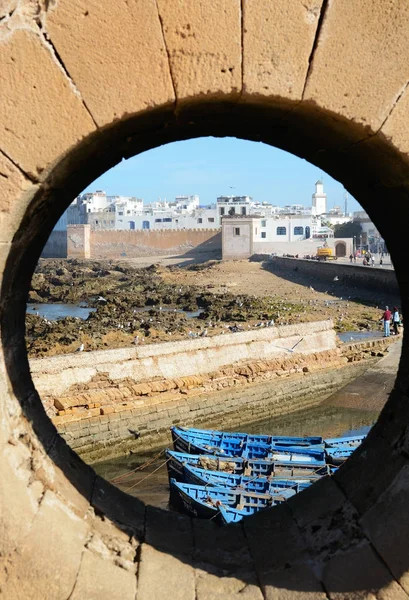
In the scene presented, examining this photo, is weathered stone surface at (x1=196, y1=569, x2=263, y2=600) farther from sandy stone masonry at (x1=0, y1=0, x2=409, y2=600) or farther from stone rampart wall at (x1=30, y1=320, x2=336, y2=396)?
stone rampart wall at (x1=30, y1=320, x2=336, y2=396)

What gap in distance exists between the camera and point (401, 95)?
2277 millimetres

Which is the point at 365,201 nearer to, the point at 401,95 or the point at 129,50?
the point at 401,95

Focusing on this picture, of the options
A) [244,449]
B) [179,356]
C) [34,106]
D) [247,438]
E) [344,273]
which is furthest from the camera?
[344,273]

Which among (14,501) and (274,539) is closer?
(14,501)

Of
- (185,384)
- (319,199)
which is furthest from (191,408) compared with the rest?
(319,199)

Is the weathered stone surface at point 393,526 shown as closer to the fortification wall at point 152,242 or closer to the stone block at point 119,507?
the stone block at point 119,507

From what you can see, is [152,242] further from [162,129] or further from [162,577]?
[162,577]

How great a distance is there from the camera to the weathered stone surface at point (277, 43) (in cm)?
222

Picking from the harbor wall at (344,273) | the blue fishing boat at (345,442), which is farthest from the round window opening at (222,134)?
the harbor wall at (344,273)

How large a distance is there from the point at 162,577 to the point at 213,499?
973 cm

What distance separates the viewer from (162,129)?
9.04ft

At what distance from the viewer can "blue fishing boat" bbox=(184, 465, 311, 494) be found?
12531 millimetres

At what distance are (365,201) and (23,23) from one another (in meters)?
1.62

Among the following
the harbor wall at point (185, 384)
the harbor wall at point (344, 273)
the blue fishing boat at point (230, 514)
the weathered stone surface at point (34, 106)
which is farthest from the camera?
the harbor wall at point (344, 273)
